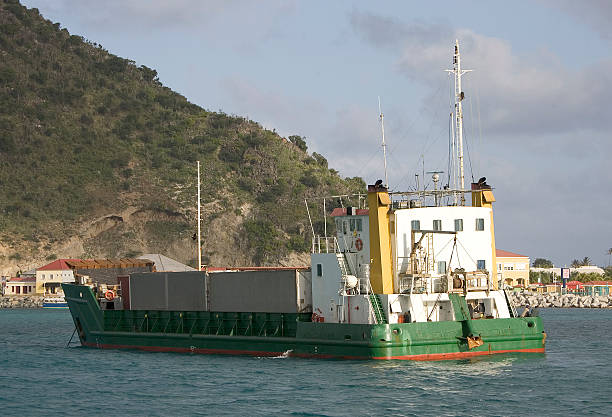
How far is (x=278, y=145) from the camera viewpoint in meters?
150

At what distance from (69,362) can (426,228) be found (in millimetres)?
17665

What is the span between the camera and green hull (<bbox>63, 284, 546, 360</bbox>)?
33.4 meters

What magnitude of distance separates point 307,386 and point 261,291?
9.50 m

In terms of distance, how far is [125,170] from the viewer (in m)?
131

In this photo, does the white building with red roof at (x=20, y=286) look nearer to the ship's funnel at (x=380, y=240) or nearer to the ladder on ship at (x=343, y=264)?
the ladder on ship at (x=343, y=264)

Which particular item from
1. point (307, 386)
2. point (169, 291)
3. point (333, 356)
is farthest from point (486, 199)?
point (169, 291)

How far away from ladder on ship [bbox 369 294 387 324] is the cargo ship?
4 centimetres

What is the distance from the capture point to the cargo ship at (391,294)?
3406 centimetres

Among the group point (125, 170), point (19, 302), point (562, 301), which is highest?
Answer: point (125, 170)

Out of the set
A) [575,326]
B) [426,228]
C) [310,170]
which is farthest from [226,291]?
[310,170]

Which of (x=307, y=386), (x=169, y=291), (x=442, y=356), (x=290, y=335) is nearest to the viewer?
(x=307, y=386)

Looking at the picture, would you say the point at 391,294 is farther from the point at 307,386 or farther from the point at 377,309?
the point at 307,386

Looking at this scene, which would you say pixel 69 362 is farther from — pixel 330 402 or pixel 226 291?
pixel 330 402

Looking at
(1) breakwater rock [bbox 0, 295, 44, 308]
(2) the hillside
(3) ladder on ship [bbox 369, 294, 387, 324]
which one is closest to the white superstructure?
(3) ladder on ship [bbox 369, 294, 387, 324]
